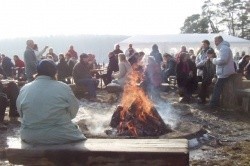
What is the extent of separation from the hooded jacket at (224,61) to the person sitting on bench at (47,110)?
7875 millimetres

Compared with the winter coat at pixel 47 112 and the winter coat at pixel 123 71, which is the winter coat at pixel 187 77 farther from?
the winter coat at pixel 47 112

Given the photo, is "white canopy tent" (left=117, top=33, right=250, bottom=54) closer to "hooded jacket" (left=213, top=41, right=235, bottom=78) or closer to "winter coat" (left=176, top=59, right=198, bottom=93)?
"winter coat" (left=176, top=59, right=198, bottom=93)

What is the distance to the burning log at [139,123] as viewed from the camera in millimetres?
8984

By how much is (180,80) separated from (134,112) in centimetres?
599

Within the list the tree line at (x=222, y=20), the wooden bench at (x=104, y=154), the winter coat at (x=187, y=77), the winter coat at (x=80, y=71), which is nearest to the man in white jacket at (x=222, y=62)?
the winter coat at (x=187, y=77)

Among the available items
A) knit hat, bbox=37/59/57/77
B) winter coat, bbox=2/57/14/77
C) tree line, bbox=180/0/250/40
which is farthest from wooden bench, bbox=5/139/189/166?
tree line, bbox=180/0/250/40

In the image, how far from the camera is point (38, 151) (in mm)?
5383

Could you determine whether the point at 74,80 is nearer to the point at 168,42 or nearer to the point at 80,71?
the point at 80,71

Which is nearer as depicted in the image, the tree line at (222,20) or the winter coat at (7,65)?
the winter coat at (7,65)

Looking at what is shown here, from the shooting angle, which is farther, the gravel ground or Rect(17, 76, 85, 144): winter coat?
the gravel ground

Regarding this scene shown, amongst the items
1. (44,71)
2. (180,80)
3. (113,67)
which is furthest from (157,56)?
(44,71)

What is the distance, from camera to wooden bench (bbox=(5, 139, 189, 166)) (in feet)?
16.9

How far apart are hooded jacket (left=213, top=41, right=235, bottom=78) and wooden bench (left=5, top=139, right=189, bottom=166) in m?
7.50

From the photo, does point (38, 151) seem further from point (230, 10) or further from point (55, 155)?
point (230, 10)
